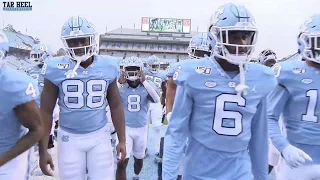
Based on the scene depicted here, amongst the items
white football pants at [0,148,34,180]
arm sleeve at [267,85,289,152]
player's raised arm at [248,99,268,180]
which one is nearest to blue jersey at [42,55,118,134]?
white football pants at [0,148,34,180]

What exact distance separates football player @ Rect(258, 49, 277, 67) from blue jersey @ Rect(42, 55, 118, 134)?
170 inches

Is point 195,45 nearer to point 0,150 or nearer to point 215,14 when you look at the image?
point 215,14

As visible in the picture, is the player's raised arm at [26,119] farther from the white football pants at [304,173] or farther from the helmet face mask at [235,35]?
the white football pants at [304,173]

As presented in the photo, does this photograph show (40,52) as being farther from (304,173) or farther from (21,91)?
(304,173)

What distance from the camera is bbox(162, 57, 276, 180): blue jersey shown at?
2479 millimetres

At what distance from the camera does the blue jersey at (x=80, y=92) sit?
11.7 ft

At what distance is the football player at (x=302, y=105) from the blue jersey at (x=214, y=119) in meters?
0.54

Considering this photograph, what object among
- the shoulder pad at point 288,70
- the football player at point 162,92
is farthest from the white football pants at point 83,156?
the football player at point 162,92

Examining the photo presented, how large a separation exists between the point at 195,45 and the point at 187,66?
2550 millimetres

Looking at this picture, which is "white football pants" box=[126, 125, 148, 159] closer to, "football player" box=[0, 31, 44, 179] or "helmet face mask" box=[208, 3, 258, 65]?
"football player" box=[0, 31, 44, 179]

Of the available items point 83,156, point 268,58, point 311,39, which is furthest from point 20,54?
point 311,39

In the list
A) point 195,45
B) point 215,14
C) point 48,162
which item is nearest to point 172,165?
point 215,14

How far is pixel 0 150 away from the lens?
2.64 m

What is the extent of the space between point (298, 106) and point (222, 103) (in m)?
0.85
